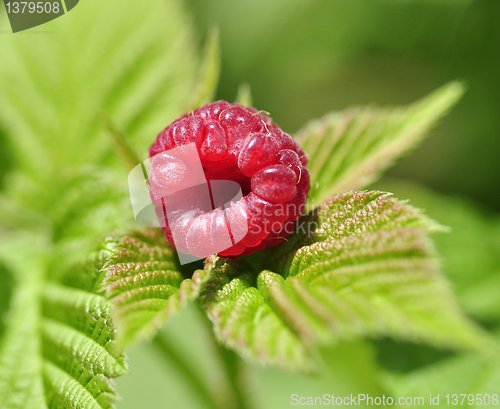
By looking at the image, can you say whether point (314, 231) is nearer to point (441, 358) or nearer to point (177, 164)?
point (177, 164)

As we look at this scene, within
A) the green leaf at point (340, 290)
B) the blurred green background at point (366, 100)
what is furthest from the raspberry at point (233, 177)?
the blurred green background at point (366, 100)

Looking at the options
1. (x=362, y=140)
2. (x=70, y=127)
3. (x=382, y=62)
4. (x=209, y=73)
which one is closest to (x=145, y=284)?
(x=209, y=73)

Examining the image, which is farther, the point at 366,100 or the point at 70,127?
the point at 366,100

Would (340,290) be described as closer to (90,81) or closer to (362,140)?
(362,140)

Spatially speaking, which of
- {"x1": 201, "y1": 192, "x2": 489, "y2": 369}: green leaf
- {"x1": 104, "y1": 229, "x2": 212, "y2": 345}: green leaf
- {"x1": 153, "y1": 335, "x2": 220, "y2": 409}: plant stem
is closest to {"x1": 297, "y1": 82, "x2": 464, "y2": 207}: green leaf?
{"x1": 201, "y1": 192, "x2": 489, "y2": 369}: green leaf

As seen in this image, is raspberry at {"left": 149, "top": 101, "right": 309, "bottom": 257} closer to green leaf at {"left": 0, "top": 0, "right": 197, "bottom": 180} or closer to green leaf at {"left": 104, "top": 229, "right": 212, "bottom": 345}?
green leaf at {"left": 104, "top": 229, "right": 212, "bottom": 345}

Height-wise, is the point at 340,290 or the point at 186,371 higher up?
the point at 186,371
